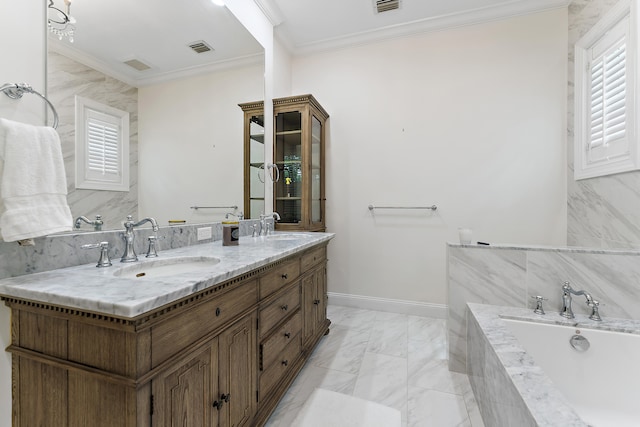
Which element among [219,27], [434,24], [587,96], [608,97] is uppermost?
[434,24]

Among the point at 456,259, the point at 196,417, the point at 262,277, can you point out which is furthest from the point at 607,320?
the point at 196,417

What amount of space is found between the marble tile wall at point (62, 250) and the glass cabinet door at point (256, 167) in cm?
84

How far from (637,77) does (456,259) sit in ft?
5.10

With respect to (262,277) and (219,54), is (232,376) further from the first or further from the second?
(219,54)

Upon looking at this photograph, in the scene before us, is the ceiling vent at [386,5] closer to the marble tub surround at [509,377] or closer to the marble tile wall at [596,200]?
the marble tile wall at [596,200]

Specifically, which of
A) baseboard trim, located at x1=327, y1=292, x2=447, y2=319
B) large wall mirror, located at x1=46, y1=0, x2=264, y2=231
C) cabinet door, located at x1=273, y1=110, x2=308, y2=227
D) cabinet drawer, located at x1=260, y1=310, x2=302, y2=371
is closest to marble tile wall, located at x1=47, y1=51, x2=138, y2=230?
large wall mirror, located at x1=46, y1=0, x2=264, y2=231

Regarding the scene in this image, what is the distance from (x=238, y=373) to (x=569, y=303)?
5.90 ft

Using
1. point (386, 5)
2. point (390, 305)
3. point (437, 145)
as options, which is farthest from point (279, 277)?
point (386, 5)

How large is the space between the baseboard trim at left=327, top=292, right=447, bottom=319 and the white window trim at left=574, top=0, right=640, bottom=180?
1653 mm

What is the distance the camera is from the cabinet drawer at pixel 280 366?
131cm

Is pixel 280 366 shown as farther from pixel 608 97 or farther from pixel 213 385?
pixel 608 97

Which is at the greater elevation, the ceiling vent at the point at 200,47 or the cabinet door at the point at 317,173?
the ceiling vent at the point at 200,47

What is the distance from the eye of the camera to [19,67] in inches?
36.5

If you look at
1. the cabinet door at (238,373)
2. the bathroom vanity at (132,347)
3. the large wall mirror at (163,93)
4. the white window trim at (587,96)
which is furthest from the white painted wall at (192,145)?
the white window trim at (587,96)
